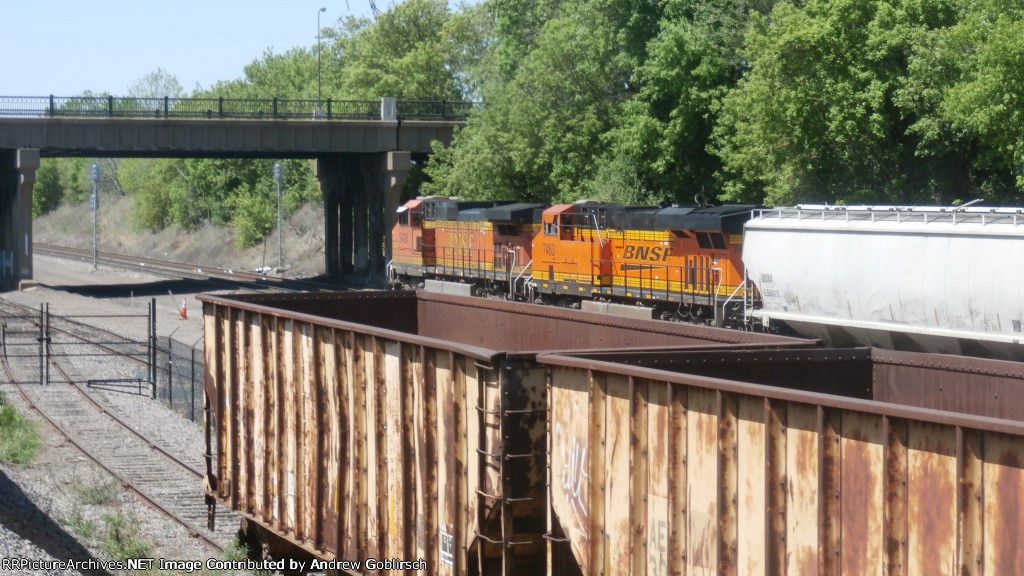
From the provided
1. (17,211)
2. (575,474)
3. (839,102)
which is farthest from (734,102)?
(575,474)

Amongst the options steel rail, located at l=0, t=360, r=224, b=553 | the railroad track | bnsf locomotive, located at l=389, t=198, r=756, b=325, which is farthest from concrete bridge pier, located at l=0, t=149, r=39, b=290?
steel rail, located at l=0, t=360, r=224, b=553

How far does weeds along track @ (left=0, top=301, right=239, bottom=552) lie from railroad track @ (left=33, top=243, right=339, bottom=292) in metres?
23.0

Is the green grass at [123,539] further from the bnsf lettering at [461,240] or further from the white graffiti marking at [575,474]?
the bnsf lettering at [461,240]

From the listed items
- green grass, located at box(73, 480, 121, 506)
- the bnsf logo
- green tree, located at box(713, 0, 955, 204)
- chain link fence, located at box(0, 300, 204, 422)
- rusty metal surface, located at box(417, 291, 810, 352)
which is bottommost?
green grass, located at box(73, 480, 121, 506)

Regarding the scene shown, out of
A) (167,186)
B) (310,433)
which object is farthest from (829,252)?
(167,186)

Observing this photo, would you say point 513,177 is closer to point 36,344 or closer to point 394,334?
point 36,344

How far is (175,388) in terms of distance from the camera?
92.3ft

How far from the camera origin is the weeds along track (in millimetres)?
16672

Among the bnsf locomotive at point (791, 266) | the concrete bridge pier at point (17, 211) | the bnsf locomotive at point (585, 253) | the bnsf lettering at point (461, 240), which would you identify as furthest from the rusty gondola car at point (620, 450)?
the concrete bridge pier at point (17, 211)

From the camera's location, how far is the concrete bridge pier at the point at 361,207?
55.8 meters

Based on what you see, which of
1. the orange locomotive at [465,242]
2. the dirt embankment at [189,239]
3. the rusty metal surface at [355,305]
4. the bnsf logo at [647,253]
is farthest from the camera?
the dirt embankment at [189,239]

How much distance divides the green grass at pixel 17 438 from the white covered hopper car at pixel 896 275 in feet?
49.6

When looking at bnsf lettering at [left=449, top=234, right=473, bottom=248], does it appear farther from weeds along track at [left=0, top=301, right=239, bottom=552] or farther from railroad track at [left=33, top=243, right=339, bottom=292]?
weeds along track at [left=0, top=301, right=239, bottom=552]

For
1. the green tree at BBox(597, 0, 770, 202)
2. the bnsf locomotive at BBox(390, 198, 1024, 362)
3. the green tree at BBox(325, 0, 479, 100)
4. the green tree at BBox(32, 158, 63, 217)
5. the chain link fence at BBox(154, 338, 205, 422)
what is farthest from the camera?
the green tree at BBox(32, 158, 63, 217)
